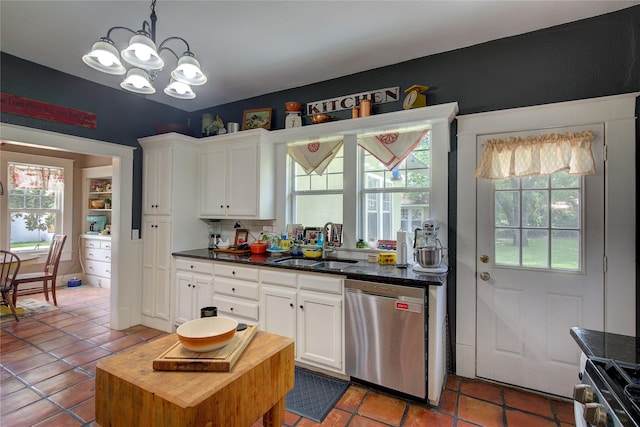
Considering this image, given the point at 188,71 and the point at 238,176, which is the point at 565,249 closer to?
the point at 188,71

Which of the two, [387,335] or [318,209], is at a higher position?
[318,209]

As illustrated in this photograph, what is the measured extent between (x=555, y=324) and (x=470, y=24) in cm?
240

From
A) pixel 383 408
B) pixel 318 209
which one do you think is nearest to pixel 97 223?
pixel 318 209

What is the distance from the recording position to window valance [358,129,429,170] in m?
2.88

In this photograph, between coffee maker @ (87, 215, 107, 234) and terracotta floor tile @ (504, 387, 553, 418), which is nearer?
terracotta floor tile @ (504, 387, 553, 418)

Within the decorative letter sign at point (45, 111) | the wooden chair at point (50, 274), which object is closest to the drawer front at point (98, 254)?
the wooden chair at point (50, 274)

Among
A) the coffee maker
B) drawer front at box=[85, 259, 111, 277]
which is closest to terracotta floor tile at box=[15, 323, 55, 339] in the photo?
drawer front at box=[85, 259, 111, 277]

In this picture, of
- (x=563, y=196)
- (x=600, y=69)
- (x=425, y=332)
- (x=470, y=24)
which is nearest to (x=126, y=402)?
(x=425, y=332)

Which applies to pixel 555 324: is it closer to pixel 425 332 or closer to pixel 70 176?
pixel 425 332

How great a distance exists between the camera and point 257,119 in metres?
3.73

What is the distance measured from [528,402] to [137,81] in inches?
140

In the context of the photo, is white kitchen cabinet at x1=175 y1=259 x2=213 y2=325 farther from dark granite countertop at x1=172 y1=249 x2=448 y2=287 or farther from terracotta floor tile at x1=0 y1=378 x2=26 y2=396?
terracotta floor tile at x1=0 y1=378 x2=26 y2=396

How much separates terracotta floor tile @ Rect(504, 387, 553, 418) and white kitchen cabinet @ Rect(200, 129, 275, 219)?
108 inches

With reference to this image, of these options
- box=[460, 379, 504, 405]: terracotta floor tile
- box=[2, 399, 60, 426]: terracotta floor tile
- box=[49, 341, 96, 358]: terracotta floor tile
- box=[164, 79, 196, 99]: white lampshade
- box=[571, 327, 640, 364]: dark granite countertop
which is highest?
box=[164, 79, 196, 99]: white lampshade
